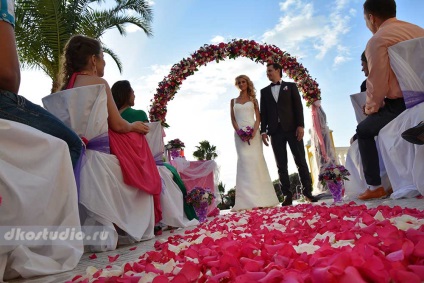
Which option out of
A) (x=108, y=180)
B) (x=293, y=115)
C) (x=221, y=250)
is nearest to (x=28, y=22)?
(x=293, y=115)

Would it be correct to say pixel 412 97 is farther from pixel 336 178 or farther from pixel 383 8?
pixel 336 178

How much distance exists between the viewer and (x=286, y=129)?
5773mm

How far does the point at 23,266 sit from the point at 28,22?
397 inches

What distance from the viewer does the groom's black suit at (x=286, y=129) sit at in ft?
18.8

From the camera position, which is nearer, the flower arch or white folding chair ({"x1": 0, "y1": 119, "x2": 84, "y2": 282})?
white folding chair ({"x1": 0, "y1": 119, "x2": 84, "y2": 282})

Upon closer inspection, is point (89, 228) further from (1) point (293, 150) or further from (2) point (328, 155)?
(2) point (328, 155)

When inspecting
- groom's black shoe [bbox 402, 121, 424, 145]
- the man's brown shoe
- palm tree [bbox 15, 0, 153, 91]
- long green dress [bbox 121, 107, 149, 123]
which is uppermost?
palm tree [bbox 15, 0, 153, 91]

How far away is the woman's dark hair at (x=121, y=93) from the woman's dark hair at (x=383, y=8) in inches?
113

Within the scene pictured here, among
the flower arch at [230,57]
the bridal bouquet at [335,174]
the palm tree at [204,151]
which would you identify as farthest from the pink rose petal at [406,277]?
the palm tree at [204,151]

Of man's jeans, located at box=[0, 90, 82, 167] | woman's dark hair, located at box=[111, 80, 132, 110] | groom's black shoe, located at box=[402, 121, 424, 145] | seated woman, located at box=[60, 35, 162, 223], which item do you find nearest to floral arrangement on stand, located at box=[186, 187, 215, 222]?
seated woman, located at box=[60, 35, 162, 223]

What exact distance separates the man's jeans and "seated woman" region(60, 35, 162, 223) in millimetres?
799

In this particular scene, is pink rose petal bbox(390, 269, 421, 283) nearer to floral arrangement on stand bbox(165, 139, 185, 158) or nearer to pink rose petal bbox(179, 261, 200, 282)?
pink rose petal bbox(179, 261, 200, 282)

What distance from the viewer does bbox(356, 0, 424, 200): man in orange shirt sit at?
3.62 metres

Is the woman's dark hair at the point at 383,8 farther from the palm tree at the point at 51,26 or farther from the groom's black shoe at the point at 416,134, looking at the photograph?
the palm tree at the point at 51,26
